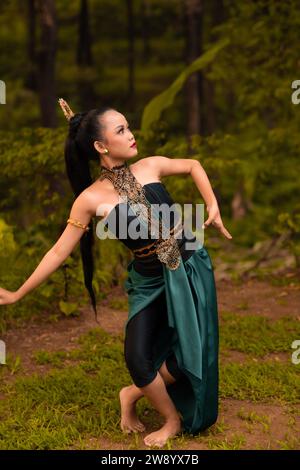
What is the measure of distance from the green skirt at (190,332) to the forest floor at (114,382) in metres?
0.18

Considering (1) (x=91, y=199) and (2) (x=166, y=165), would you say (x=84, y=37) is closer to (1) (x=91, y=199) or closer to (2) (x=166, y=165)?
(2) (x=166, y=165)

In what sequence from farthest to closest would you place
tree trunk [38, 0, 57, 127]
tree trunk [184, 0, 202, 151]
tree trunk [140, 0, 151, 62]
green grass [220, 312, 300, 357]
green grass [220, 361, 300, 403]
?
tree trunk [140, 0, 151, 62] → tree trunk [184, 0, 202, 151] → tree trunk [38, 0, 57, 127] → green grass [220, 312, 300, 357] → green grass [220, 361, 300, 403]

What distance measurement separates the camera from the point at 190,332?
12.0ft

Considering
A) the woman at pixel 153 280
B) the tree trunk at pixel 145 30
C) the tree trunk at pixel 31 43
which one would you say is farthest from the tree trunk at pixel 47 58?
the tree trunk at pixel 145 30

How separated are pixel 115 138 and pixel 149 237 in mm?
526

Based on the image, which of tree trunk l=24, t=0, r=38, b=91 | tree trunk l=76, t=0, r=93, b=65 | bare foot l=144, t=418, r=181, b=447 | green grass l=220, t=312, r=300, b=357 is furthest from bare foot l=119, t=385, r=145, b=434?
tree trunk l=76, t=0, r=93, b=65

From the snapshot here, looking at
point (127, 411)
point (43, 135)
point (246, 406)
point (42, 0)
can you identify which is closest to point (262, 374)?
point (246, 406)

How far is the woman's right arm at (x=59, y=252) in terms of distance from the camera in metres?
3.65

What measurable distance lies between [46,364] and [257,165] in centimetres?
570

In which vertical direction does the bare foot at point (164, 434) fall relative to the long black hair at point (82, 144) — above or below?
below

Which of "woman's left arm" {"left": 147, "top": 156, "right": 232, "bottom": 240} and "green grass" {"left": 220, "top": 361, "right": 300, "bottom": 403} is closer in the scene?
"woman's left arm" {"left": 147, "top": 156, "right": 232, "bottom": 240}

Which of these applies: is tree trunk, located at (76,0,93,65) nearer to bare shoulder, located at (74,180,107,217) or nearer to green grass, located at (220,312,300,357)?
green grass, located at (220,312,300,357)

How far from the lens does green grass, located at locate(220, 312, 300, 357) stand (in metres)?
5.19

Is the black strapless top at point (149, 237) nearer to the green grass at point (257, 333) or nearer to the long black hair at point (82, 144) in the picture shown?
the long black hair at point (82, 144)
